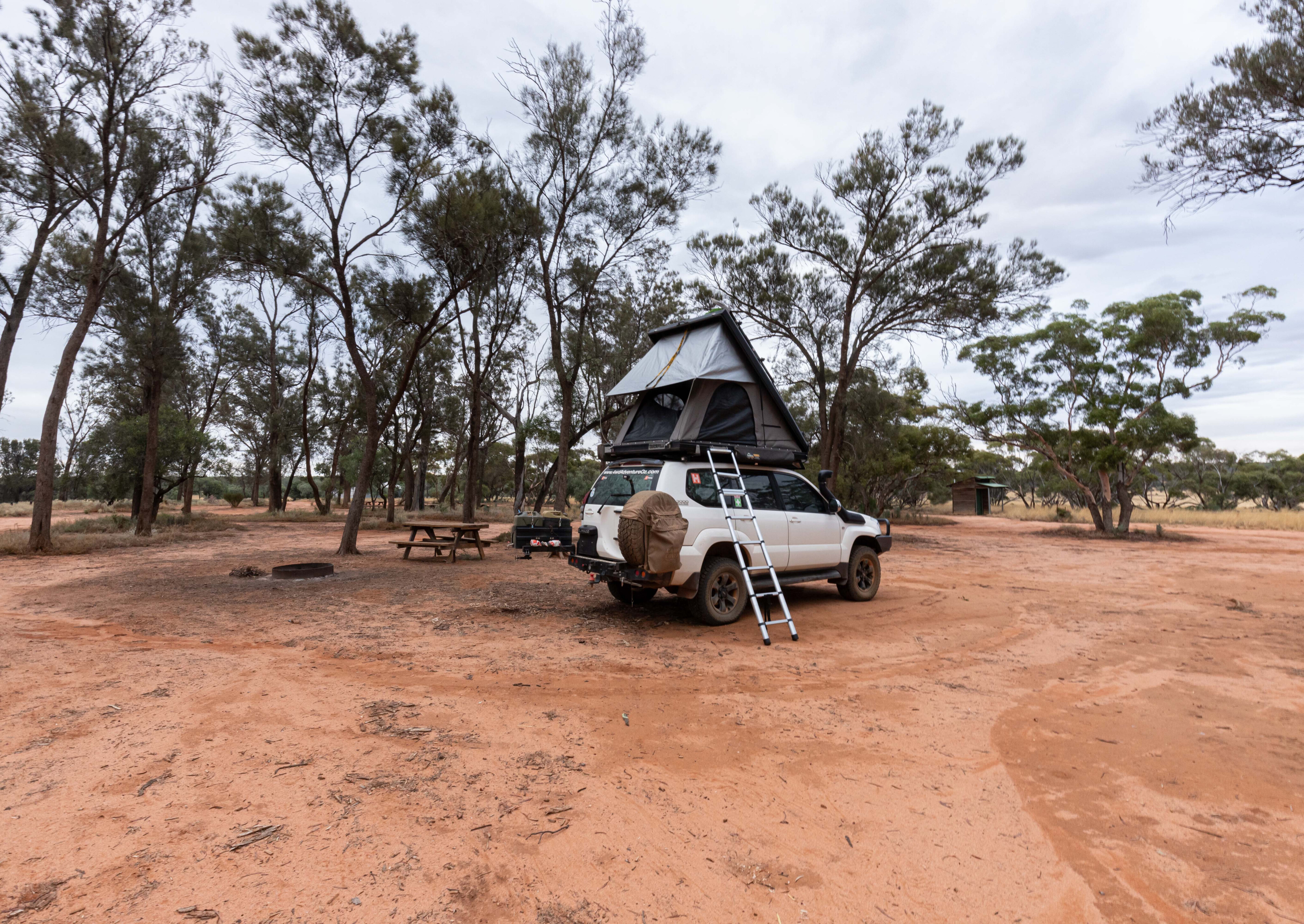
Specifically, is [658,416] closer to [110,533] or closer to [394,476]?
[110,533]

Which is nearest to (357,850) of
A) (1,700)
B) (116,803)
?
(116,803)

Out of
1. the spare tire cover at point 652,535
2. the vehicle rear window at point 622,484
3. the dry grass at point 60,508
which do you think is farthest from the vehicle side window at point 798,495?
the dry grass at point 60,508

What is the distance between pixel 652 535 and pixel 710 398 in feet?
9.61

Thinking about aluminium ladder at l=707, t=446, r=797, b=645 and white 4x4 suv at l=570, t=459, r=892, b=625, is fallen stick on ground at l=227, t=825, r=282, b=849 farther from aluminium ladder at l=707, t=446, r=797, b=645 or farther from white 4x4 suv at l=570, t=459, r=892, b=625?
aluminium ladder at l=707, t=446, r=797, b=645

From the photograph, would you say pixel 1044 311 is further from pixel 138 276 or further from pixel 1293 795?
pixel 138 276

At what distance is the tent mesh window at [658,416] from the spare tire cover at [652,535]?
2229 mm

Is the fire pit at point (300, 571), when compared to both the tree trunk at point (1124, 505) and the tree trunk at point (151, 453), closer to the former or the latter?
the tree trunk at point (151, 453)

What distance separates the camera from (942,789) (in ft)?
11.1

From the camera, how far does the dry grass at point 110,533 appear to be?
42.0ft

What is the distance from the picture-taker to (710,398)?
28.1 feet

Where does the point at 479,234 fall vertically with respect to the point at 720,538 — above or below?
above

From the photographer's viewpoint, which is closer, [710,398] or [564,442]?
[710,398]

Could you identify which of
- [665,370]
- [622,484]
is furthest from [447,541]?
[622,484]

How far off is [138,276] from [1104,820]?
23278 mm
